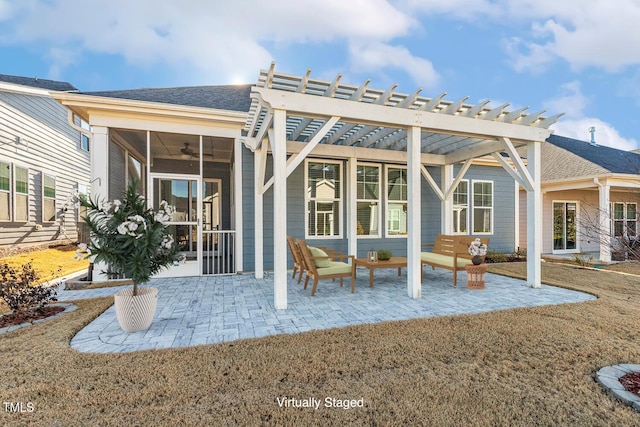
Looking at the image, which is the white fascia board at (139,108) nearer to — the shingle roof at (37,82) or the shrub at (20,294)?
the shrub at (20,294)

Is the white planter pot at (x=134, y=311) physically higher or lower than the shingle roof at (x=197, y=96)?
lower

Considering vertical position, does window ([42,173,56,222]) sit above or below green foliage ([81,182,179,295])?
above

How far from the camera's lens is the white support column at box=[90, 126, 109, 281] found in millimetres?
5699

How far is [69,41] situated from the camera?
40.6ft

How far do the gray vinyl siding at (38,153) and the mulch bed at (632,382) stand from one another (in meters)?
10.0

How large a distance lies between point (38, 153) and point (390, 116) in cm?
1055

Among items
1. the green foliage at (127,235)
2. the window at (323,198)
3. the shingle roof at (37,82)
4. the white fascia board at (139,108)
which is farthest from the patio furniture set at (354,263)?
the shingle roof at (37,82)

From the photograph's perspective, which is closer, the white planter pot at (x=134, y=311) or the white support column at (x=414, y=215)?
the white planter pot at (x=134, y=311)

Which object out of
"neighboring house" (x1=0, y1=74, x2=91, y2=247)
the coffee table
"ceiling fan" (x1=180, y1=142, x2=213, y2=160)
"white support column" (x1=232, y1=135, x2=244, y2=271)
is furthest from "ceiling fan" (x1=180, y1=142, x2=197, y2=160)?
the coffee table

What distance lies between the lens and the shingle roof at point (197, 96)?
22.9 ft

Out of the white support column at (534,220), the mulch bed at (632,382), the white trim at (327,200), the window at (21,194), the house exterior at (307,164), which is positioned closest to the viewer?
the mulch bed at (632,382)

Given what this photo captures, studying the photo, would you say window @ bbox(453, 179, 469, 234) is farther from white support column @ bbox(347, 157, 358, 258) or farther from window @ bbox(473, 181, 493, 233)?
white support column @ bbox(347, 157, 358, 258)

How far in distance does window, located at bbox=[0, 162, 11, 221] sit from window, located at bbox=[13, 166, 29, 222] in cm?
19

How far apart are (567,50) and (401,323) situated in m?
11.8
